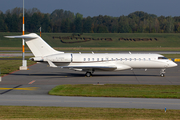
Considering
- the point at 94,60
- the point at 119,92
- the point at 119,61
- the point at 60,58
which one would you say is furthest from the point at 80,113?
the point at 119,61

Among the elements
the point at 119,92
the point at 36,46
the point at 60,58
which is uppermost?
the point at 36,46

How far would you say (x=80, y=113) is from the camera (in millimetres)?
14078

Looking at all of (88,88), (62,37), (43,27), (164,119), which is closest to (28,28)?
(43,27)

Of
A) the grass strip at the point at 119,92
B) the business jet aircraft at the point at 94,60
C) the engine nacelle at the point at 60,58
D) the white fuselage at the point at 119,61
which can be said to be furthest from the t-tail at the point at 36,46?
the grass strip at the point at 119,92

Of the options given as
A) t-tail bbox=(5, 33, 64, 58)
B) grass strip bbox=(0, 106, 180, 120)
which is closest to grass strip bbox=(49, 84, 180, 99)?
grass strip bbox=(0, 106, 180, 120)

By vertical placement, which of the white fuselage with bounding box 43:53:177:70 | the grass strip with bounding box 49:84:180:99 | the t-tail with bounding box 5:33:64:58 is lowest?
the grass strip with bounding box 49:84:180:99

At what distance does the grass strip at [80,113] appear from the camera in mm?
13281

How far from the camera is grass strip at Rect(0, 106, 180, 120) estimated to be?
43.6 feet

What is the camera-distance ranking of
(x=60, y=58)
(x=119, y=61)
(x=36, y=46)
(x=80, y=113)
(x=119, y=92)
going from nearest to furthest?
(x=80, y=113)
(x=119, y=92)
(x=60, y=58)
(x=36, y=46)
(x=119, y=61)

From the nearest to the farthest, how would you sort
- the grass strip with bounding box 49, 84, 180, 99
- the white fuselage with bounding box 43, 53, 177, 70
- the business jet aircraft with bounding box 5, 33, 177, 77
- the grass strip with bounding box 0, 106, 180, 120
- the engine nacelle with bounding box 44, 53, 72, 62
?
the grass strip with bounding box 0, 106, 180, 120 < the grass strip with bounding box 49, 84, 180, 99 < the engine nacelle with bounding box 44, 53, 72, 62 < the business jet aircraft with bounding box 5, 33, 177, 77 < the white fuselage with bounding box 43, 53, 177, 70

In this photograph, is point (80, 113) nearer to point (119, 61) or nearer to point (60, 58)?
point (60, 58)

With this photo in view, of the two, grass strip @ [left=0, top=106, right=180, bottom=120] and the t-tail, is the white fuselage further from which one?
grass strip @ [left=0, top=106, right=180, bottom=120]

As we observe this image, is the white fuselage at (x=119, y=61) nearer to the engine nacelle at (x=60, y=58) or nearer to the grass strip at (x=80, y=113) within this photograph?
the engine nacelle at (x=60, y=58)

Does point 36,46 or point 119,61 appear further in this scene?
point 119,61
